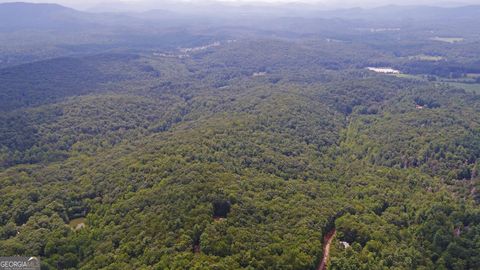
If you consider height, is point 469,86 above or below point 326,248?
above

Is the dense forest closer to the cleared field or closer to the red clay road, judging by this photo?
the red clay road

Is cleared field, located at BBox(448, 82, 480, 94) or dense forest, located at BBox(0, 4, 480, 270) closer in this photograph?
dense forest, located at BBox(0, 4, 480, 270)

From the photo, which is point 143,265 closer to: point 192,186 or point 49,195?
point 192,186

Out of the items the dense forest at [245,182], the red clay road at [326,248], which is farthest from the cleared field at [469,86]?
the red clay road at [326,248]

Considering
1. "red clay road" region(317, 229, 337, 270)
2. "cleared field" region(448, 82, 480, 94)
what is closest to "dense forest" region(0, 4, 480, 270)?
"red clay road" region(317, 229, 337, 270)

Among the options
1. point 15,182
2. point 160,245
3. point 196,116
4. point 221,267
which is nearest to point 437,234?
point 221,267

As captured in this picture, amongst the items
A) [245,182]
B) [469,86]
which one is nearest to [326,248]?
[245,182]

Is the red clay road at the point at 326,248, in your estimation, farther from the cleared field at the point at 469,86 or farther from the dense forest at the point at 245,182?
the cleared field at the point at 469,86

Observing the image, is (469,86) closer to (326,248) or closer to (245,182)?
(245,182)

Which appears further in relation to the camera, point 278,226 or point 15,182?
point 15,182

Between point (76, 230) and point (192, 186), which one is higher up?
point (192, 186)

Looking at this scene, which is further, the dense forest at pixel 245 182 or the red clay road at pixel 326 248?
the dense forest at pixel 245 182
